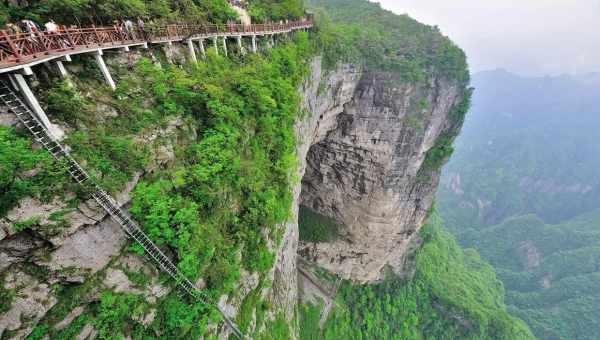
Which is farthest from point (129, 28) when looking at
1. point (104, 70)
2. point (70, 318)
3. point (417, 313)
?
point (417, 313)

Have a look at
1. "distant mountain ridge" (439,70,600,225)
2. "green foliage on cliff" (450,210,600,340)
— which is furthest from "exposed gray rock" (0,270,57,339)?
"distant mountain ridge" (439,70,600,225)

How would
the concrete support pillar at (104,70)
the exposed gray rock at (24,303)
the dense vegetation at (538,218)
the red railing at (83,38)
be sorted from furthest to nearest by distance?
the dense vegetation at (538,218) → the concrete support pillar at (104,70) → the red railing at (83,38) → the exposed gray rock at (24,303)

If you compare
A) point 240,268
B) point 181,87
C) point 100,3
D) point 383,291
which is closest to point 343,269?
point 383,291

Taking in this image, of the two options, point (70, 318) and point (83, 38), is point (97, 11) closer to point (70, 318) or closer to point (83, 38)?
point (83, 38)

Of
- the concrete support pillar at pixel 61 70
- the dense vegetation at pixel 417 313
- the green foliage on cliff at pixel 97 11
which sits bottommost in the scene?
the dense vegetation at pixel 417 313

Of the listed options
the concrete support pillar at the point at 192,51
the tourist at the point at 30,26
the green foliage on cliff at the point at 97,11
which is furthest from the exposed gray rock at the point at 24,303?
the concrete support pillar at the point at 192,51

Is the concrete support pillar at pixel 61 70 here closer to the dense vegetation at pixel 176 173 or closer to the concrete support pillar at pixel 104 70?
the dense vegetation at pixel 176 173

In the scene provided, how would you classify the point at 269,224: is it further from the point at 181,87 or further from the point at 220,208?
the point at 181,87
